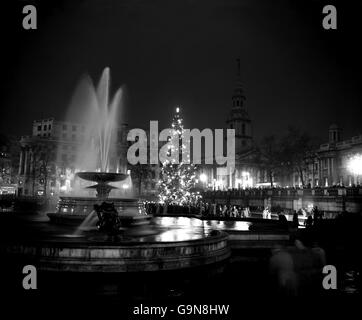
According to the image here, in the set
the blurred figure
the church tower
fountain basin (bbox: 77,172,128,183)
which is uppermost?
the church tower

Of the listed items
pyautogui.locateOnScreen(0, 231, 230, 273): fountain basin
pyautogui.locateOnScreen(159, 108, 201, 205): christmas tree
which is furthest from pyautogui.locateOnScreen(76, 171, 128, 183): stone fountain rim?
pyautogui.locateOnScreen(159, 108, 201, 205): christmas tree

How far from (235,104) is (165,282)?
129 metres

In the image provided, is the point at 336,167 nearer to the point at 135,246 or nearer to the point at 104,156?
the point at 104,156

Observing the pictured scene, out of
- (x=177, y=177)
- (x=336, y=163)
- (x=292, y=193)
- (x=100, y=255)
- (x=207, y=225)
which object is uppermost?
(x=336, y=163)

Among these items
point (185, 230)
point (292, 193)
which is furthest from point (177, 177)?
point (185, 230)

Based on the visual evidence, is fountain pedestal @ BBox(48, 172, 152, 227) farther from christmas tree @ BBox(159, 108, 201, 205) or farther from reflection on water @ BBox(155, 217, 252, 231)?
christmas tree @ BBox(159, 108, 201, 205)

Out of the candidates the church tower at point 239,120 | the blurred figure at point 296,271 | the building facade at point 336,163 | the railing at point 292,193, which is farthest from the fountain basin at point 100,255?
the church tower at point 239,120

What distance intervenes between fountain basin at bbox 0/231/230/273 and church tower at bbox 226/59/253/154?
408 ft

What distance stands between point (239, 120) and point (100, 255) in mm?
127546

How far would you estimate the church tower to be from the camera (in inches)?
5310

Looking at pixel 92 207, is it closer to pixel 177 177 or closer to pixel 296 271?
pixel 296 271

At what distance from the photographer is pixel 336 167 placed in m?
83.3

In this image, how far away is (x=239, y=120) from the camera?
135 meters
